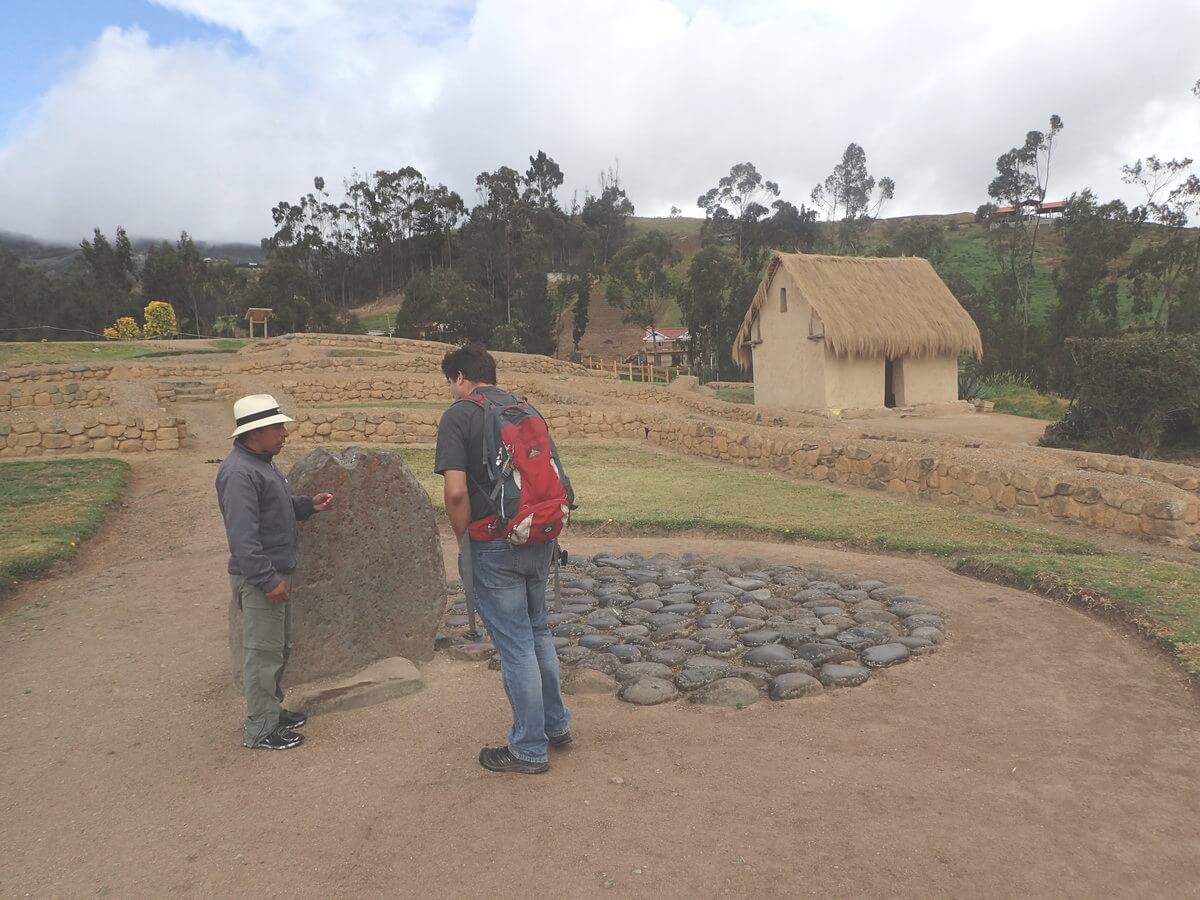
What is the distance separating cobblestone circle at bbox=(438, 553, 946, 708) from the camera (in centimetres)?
487

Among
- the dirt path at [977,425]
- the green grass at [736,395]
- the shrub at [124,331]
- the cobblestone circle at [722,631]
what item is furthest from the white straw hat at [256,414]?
the shrub at [124,331]

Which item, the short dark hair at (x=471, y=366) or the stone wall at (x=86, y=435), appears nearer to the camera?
the short dark hair at (x=471, y=366)

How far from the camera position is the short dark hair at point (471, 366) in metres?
3.90

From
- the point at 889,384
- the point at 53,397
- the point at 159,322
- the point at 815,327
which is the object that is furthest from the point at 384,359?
the point at 159,322

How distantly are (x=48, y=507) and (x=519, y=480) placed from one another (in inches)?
371

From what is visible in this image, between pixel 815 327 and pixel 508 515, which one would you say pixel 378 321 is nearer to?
pixel 815 327

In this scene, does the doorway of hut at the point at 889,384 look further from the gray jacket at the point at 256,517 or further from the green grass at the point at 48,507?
the gray jacket at the point at 256,517

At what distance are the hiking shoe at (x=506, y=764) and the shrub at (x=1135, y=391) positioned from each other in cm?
1608

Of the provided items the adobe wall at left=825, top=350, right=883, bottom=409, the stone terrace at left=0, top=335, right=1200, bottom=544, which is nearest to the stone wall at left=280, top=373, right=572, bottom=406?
the stone terrace at left=0, top=335, right=1200, bottom=544

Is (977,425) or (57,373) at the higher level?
(57,373)

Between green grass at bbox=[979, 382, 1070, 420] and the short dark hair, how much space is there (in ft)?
77.2

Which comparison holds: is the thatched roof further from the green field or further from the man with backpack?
the man with backpack

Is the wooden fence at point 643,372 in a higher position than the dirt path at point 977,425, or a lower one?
higher

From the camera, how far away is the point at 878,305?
23797 millimetres
